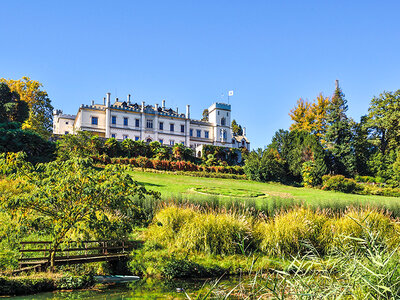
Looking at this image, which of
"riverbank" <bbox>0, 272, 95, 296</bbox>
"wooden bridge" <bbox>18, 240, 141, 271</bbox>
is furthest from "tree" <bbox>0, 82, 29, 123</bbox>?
"riverbank" <bbox>0, 272, 95, 296</bbox>

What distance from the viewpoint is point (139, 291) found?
697cm

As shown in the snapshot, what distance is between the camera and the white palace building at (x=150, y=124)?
41.8m

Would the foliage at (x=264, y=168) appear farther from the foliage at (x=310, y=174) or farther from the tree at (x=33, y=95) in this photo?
the tree at (x=33, y=95)

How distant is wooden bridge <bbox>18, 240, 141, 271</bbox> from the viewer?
24.5 ft

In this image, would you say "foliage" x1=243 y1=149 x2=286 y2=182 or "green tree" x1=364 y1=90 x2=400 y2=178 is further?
"green tree" x1=364 y1=90 x2=400 y2=178

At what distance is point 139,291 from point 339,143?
29644 mm

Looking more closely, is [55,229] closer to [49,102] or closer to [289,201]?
[289,201]

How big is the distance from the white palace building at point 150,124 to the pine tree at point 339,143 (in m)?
14.9

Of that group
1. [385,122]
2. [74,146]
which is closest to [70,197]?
[74,146]

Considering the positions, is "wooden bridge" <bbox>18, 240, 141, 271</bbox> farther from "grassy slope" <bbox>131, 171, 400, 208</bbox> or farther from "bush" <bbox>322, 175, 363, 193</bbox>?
"bush" <bbox>322, 175, 363, 193</bbox>

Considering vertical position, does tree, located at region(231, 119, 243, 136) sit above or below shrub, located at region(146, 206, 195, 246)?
above

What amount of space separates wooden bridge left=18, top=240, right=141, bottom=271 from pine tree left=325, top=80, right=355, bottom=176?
26.2 m

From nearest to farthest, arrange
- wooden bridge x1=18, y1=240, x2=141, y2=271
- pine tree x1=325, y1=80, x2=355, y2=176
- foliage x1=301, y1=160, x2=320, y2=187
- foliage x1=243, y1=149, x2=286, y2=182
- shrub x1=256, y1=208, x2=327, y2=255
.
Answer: wooden bridge x1=18, y1=240, x2=141, y2=271 → shrub x1=256, y1=208, x2=327, y2=255 → foliage x1=301, y1=160, x2=320, y2=187 → foliage x1=243, y1=149, x2=286, y2=182 → pine tree x1=325, y1=80, x2=355, y2=176

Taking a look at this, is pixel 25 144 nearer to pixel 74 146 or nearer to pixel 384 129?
pixel 74 146
